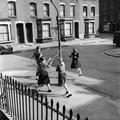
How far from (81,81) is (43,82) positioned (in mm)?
3212

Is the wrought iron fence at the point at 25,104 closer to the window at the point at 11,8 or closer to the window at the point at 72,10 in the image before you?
the window at the point at 11,8

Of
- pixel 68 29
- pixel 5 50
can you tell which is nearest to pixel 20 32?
pixel 5 50

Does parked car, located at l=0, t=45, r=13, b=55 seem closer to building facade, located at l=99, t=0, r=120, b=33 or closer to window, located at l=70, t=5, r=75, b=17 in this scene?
window, located at l=70, t=5, r=75, b=17

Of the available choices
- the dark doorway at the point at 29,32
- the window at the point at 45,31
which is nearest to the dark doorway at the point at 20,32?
the dark doorway at the point at 29,32

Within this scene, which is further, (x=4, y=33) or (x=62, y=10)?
(x=62, y=10)

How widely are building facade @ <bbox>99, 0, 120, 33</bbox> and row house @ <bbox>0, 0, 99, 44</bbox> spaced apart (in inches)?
615

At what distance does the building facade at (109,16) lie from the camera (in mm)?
56066

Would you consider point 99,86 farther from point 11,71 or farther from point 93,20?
point 93,20

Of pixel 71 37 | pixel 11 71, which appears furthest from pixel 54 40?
pixel 11 71

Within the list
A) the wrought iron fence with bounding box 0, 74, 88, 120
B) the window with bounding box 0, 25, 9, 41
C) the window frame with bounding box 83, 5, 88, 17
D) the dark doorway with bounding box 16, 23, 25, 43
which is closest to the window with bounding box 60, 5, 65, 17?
the window frame with bounding box 83, 5, 88, 17

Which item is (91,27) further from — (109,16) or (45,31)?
(109,16)

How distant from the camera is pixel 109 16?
5872 cm

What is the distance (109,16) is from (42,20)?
3177 cm

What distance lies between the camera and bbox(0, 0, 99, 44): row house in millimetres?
29803
